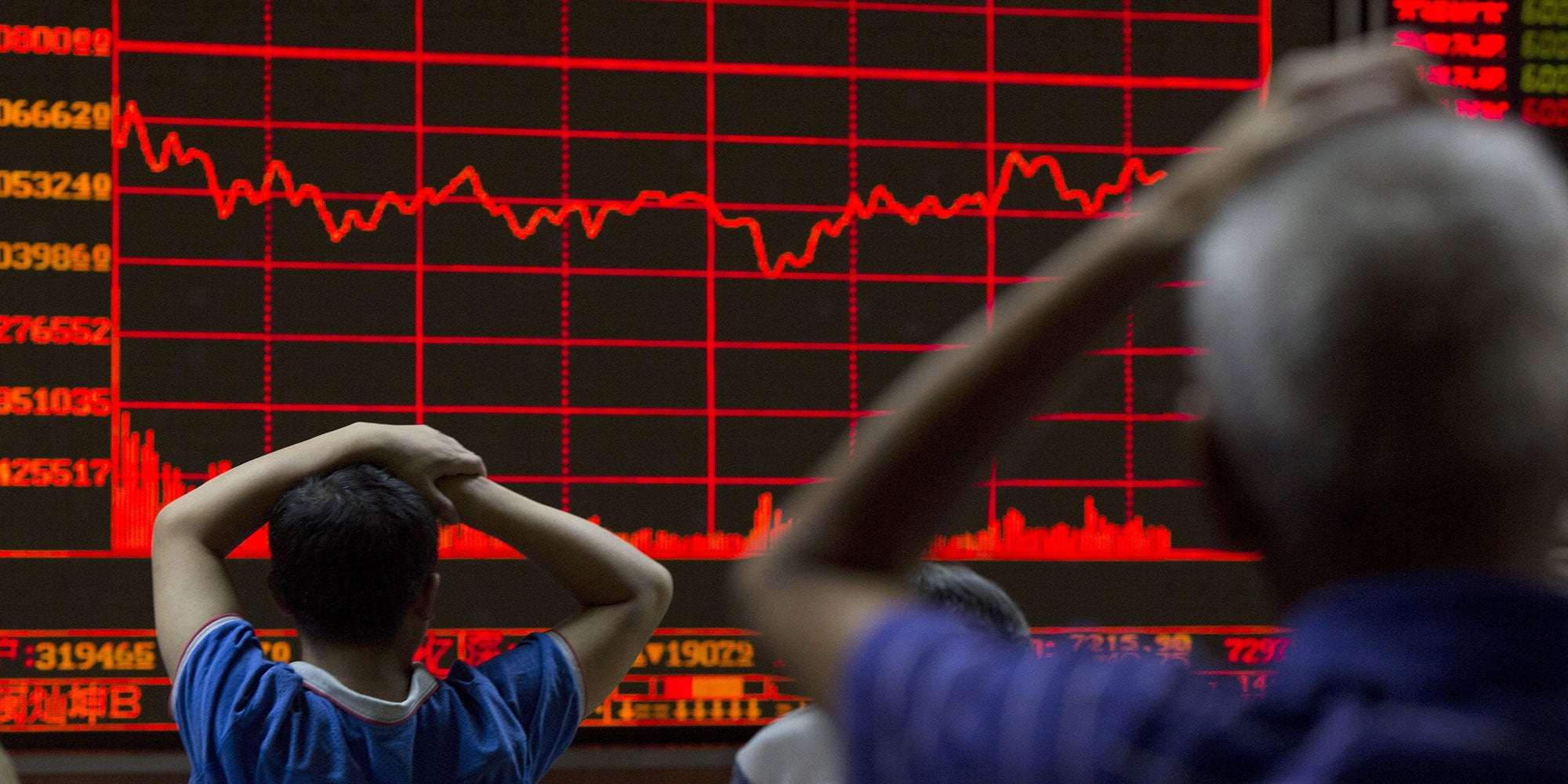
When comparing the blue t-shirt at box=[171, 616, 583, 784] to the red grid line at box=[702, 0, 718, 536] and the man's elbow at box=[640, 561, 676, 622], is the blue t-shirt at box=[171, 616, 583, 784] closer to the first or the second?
the man's elbow at box=[640, 561, 676, 622]

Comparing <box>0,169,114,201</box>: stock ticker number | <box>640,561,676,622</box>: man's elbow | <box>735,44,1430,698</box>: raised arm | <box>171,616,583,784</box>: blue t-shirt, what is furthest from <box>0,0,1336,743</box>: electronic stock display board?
<box>735,44,1430,698</box>: raised arm

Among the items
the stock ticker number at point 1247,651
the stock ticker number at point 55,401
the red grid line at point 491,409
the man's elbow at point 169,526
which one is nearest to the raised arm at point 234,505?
the man's elbow at point 169,526

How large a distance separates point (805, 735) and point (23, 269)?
1448 mm

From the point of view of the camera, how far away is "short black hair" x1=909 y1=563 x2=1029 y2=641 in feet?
3.80

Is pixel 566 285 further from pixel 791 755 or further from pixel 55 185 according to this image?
pixel 791 755

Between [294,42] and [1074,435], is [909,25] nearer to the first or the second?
[1074,435]

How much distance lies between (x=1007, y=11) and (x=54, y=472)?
→ 1.60m

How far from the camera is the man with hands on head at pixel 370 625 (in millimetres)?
1101

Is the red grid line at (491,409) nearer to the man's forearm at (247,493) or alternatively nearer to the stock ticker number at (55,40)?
the stock ticker number at (55,40)

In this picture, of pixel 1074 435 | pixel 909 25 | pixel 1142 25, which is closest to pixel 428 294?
pixel 909 25

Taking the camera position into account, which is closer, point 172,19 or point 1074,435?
point 172,19

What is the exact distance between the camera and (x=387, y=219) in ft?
6.79

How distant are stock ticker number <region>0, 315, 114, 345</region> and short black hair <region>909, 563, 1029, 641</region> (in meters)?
1.37

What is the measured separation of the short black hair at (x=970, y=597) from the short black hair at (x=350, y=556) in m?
0.44
